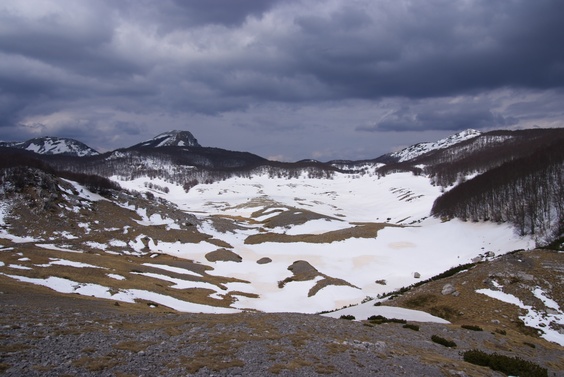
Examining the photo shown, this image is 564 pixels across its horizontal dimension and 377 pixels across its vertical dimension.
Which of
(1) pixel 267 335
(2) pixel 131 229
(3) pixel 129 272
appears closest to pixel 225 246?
(2) pixel 131 229

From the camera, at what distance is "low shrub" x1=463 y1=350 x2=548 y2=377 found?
16.1 m

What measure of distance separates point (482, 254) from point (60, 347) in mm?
79039

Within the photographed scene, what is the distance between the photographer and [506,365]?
1650 centimetres

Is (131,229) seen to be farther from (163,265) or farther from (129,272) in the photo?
(129,272)

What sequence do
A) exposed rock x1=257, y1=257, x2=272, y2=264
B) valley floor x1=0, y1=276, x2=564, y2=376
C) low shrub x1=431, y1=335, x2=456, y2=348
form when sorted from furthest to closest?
exposed rock x1=257, y1=257, x2=272, y2=264 → low shrub x1=431, y1=335, x2=456, y2=348 → valley floor x1=0, y1=276, x2=564, y2=376

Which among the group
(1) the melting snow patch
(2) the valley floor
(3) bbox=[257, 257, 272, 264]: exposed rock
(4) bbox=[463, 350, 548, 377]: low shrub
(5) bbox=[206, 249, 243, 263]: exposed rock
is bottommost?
(3) bbox=[257, 257, 272, 264]: exposed rock

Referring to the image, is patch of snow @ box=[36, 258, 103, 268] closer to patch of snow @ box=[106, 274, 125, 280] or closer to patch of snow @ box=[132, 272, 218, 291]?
patch of snow @ box=[106, 274, 125, 280]

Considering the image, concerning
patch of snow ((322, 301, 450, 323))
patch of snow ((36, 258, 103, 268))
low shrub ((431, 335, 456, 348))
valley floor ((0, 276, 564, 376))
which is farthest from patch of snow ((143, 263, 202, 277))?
low shrub ((431, 335, 456, 348))

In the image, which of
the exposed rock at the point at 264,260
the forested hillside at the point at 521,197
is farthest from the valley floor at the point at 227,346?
the forested hillside at the point at 521,197

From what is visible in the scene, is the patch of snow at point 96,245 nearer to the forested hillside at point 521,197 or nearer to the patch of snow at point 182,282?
the patch of snow at point 182,282

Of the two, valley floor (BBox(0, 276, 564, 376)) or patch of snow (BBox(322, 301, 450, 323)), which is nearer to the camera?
valley floor (BBox(0, 276, 564, 376))

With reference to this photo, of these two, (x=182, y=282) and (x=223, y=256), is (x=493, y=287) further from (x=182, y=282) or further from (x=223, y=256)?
(x=223, y=256)

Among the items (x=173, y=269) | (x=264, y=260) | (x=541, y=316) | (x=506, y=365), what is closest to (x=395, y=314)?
(x=541, y=316)

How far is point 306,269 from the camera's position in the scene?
70.5 m
